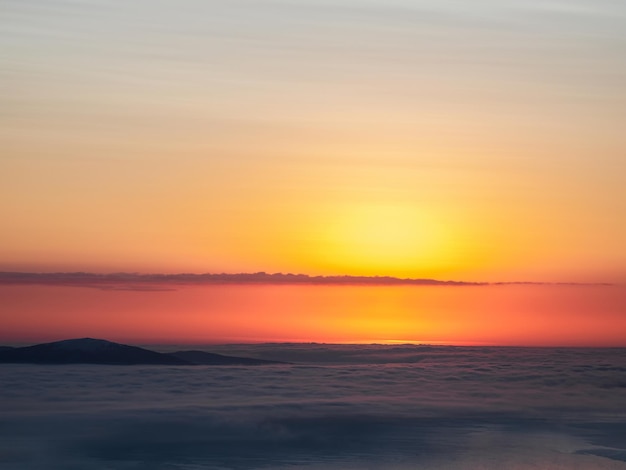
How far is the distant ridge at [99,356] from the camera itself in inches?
2317

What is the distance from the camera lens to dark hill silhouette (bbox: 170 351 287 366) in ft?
193

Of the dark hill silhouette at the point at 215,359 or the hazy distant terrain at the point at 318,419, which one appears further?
the dark hill silhouette at the point at 215,359

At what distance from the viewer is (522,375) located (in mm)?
45406

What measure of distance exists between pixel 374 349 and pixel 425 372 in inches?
920

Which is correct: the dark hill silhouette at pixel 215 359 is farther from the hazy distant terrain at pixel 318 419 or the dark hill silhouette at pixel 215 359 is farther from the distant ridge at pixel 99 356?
the hazy distant terrain at pixel 318 419

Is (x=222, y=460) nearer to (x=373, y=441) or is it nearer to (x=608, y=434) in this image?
(x=373, y=441)

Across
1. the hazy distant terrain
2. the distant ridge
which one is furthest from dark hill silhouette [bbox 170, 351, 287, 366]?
the hazy distant terrain

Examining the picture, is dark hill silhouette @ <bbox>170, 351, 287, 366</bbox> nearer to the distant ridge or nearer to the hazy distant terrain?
the distant ridge

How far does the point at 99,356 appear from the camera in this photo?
60.0 meters

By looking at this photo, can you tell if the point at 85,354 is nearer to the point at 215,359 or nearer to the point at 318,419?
the point at 215,359

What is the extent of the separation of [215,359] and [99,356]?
24.0 ft

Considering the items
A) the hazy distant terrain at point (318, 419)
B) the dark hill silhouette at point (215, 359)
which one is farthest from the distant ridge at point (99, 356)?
the hazy distant terrain at point (318, 419)

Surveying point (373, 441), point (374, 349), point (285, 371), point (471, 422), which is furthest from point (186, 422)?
point (374, 349)

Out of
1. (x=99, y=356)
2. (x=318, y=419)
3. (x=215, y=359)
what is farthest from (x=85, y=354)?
(x=318, y=419)
